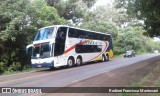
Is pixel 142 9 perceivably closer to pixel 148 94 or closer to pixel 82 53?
pixel 148 94

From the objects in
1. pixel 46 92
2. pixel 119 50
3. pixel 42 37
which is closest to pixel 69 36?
pixel 42 37

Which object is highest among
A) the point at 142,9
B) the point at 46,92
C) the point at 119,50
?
the point at 142,9

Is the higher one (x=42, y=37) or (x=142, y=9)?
(x=142, y=9)

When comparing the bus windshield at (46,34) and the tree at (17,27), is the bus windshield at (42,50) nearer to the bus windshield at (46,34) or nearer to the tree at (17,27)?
the bus windshield at (46,34)

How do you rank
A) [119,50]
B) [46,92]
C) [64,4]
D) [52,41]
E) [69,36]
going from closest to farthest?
[46,92]
[52,41]
[69,36]
[64,4]
[119,50]

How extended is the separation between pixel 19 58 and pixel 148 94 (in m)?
20.4

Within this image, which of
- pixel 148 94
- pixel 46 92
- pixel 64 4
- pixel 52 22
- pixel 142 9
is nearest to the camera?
pixel 148 94

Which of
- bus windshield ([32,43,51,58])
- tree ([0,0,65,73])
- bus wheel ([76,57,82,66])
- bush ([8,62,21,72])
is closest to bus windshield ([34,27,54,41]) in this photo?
bus windshield ([32,43,51,58])

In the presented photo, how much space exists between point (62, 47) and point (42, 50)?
2.03 metres

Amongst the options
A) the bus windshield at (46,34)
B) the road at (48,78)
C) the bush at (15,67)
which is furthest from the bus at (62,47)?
the road at (48,78)

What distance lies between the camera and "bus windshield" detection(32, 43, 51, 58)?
73.0 feet

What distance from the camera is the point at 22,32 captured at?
26.2 m

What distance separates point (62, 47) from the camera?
2370 centimetres

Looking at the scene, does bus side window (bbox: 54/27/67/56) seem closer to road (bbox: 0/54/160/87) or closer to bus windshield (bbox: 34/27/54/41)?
bus windshield (bbox: 34/27/54/41)
